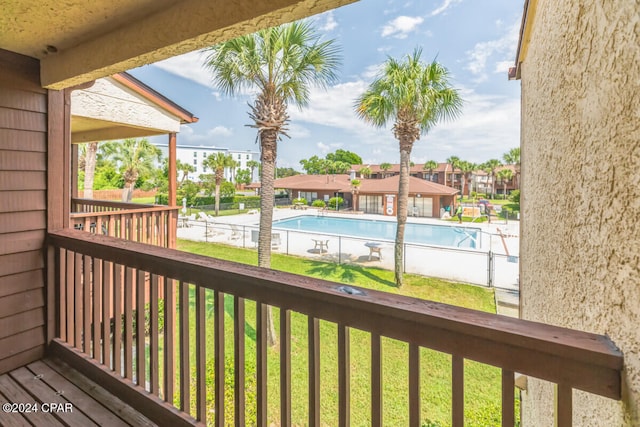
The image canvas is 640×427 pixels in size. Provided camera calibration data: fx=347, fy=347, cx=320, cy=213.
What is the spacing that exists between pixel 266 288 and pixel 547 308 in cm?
161

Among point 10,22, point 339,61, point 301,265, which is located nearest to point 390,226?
point 301,265

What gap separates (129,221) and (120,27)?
12.4 feet

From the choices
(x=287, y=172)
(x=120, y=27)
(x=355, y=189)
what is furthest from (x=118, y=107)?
(x=287, y=172)

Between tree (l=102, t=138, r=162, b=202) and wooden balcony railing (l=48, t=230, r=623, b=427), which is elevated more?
tree (l=102, t=138, r=162, b=202)

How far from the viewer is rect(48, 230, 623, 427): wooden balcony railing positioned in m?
0.80

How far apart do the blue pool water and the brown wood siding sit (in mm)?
14700

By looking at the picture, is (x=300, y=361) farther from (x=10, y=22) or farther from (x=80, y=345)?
(x=10, y=22)

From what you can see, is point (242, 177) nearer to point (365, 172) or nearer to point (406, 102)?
point (365, 172)

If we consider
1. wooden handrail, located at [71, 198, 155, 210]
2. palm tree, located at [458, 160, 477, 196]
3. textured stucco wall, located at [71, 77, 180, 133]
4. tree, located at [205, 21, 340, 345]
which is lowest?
wooden handrail, located at [71, 198, 155, 210]

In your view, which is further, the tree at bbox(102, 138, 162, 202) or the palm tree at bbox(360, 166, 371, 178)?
the palm tree at bbox(360, 166, 371, 178)

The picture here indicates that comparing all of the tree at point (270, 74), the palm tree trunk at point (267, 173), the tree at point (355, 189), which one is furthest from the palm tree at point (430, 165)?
the palm tree trunk at point (267, 173)

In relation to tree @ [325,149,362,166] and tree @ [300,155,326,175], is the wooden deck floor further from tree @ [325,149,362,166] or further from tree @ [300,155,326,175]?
tree @ [325,149,362,166]

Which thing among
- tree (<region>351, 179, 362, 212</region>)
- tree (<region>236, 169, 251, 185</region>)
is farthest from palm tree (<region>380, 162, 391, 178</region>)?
tree (<region>236, 169, 251, 185</region>)

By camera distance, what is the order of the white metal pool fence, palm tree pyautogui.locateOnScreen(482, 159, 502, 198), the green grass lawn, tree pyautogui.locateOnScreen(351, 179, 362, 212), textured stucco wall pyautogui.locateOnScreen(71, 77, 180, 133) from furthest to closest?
palm tree pyautogui.locateOnScreen(482, 159, 502, 198)
tree pyautogui.locateOnScreen(351, 179, 362, 212)
the white metal pool fence
textured stucco wall pyautogui.locateOnScreen(71, 77, 180, 133)
the green grass lawn
